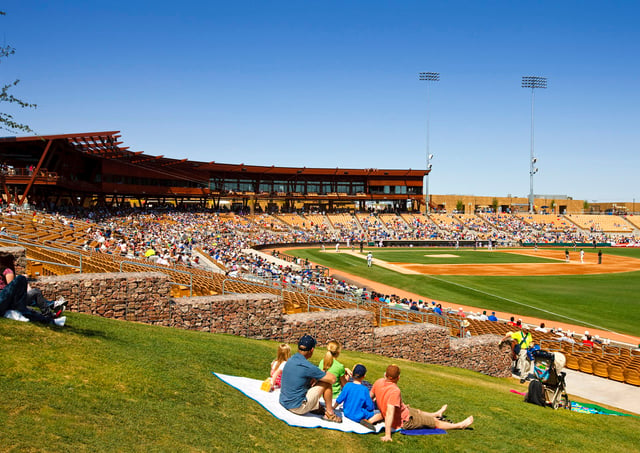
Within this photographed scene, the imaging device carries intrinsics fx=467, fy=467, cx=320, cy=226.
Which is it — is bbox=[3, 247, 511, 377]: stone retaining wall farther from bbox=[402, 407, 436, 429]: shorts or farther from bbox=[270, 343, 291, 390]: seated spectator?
bbox=[402, 407, 436, 429]: shorts

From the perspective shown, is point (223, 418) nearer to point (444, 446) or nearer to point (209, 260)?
point (444, 446)

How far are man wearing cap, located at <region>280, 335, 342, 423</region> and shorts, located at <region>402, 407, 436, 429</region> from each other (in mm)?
1067

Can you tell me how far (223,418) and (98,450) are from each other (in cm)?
178

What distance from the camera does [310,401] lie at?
22.0 ft

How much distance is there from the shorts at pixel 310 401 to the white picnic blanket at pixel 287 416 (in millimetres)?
80

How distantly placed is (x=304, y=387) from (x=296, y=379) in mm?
176

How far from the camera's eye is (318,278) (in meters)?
30.9

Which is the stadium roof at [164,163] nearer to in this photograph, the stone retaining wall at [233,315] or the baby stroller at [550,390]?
the stone retaining wall at [233,315]

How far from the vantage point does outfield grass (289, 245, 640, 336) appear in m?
26.2

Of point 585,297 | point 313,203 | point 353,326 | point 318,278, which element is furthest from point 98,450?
point 313,203

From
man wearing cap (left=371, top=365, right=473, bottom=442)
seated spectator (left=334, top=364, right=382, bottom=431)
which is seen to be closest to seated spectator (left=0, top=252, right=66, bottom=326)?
seated spectator (left=334, top=364, right=382, bottom=431)

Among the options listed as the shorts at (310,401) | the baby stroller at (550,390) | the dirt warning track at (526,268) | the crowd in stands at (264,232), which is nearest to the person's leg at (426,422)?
the shorts at (310,401)

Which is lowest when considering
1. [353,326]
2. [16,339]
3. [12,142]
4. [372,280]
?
[372,280]

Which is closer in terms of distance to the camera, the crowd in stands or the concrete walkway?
the concrete walkway
